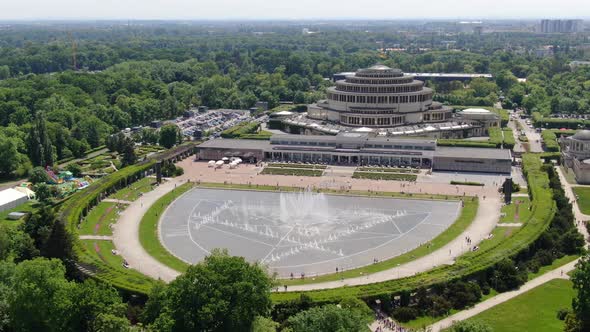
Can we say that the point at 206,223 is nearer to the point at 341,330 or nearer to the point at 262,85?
the point at 341,330

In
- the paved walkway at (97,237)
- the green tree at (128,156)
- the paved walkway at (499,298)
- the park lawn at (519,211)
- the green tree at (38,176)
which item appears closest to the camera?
the paved walkway at (499,298)

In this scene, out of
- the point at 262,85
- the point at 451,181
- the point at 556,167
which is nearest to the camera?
the point at 451,181

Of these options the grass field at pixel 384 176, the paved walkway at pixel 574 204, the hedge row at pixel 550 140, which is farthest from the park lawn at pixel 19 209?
the hedge row at pixel 550 140

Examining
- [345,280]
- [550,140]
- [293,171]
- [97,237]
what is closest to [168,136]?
[293,171]

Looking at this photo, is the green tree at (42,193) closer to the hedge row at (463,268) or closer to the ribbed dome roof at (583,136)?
the hedge row at (463,268)

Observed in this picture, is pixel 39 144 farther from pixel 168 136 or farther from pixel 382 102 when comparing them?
pixel 382 102

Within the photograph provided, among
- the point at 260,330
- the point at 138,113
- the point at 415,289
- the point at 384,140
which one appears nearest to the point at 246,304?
the point at 260,330
